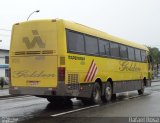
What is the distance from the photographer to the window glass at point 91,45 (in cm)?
1681

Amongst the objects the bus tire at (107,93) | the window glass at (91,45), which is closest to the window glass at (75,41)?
the window glass at (91,45)

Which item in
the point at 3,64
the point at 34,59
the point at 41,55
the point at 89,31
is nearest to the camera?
the point at 41,55

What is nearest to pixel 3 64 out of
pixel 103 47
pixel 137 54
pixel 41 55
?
pixel 137 54

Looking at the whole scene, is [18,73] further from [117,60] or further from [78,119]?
[117,60]

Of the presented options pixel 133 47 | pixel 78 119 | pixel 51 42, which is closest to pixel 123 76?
pixel 133 47

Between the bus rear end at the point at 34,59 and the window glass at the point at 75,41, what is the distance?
63cm

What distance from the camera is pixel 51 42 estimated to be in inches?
584

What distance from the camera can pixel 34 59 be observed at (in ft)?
49.3

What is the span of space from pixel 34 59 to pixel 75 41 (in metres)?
1.83

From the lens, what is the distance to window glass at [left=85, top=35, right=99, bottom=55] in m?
16.8

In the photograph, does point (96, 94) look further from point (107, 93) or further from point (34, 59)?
point (34, 59)

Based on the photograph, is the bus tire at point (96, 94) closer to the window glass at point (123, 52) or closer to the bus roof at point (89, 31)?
the bus roof at point (89, 31)

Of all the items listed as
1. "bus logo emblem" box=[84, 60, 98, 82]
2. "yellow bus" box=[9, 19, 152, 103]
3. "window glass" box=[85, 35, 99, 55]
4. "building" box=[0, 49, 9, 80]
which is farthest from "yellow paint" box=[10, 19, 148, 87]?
"building" box=[0, 49, 9, 80]

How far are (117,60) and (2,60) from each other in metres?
49.5
